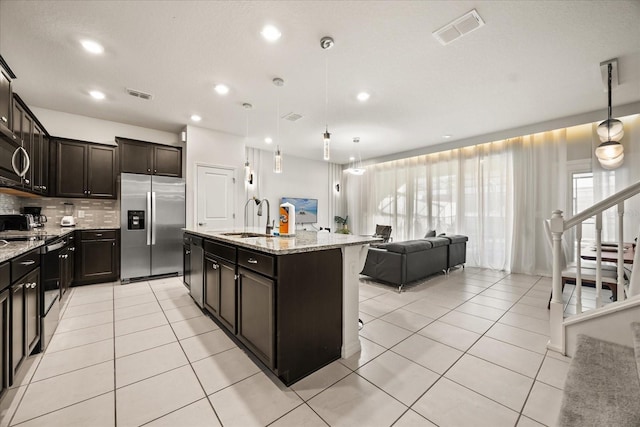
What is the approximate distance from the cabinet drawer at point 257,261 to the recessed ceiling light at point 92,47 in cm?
254

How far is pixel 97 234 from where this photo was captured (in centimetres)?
417

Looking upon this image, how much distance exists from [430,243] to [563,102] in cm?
285

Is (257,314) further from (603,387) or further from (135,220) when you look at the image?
(135,220)

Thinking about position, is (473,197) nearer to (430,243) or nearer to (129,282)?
(430,243)

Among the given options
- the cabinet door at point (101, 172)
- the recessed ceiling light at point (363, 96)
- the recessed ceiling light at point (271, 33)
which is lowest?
the cabinet door at point (101, 172)

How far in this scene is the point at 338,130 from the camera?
17.6 ft

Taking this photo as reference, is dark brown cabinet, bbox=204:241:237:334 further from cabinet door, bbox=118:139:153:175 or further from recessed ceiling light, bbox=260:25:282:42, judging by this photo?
cabinet door, bbox=118:139:153:175

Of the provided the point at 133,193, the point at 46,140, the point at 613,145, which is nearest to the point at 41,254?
the point at 133,193

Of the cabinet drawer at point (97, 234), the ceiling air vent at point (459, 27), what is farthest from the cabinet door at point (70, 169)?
the ceiling air vent at point (459, 27)

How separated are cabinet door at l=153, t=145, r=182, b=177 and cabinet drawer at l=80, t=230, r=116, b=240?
1.23 m

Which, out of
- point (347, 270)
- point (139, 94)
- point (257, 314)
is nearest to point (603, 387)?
point (347, 270)

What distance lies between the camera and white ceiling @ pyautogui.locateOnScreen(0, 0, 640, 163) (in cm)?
217

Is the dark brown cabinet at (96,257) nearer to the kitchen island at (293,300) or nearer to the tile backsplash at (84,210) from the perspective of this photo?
the tile backsplash at (84,210)

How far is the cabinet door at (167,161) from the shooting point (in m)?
4.73
